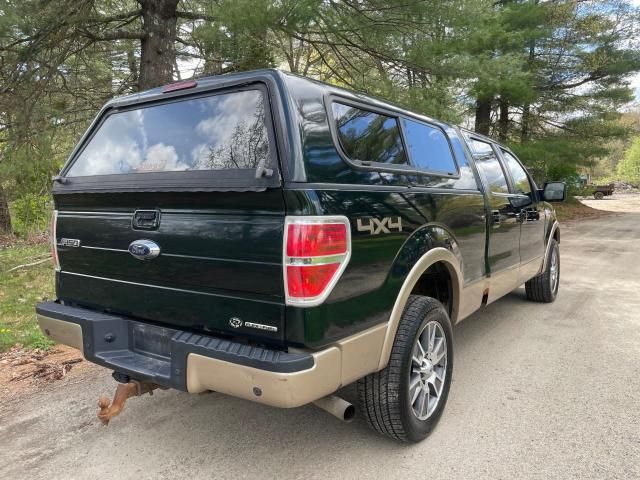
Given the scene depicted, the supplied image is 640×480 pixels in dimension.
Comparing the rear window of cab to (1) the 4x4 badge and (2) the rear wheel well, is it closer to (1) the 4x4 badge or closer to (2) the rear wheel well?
(1) the 4x4 badge

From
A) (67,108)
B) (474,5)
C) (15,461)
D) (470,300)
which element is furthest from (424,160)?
(67,108)

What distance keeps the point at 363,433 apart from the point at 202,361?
1.22m

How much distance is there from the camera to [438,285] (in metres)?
3.45

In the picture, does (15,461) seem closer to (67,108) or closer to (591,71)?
(67,108)

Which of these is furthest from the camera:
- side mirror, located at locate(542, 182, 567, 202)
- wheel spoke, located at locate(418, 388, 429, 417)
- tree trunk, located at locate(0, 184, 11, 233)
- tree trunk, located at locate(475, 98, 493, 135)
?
tree trunk, located at locate(475, 98, 493, 135)

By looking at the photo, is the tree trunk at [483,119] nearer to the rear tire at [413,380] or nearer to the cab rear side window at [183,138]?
the rear tire at [413,380]

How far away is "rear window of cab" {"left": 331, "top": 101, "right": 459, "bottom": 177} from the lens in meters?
2.58

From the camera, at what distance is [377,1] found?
7.60 metres

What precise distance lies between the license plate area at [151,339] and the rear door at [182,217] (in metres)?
0.06

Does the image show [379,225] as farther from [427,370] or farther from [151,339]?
[151,339]

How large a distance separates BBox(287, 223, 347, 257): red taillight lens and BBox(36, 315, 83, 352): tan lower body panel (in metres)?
1.42

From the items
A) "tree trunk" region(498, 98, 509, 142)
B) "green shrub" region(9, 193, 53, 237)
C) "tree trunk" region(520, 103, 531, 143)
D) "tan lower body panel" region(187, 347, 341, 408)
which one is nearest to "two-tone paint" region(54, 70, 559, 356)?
"tan lower body panel" region(187, 347, 341, 408)

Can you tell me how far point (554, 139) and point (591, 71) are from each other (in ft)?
8.22

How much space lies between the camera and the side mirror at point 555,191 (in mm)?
5082
